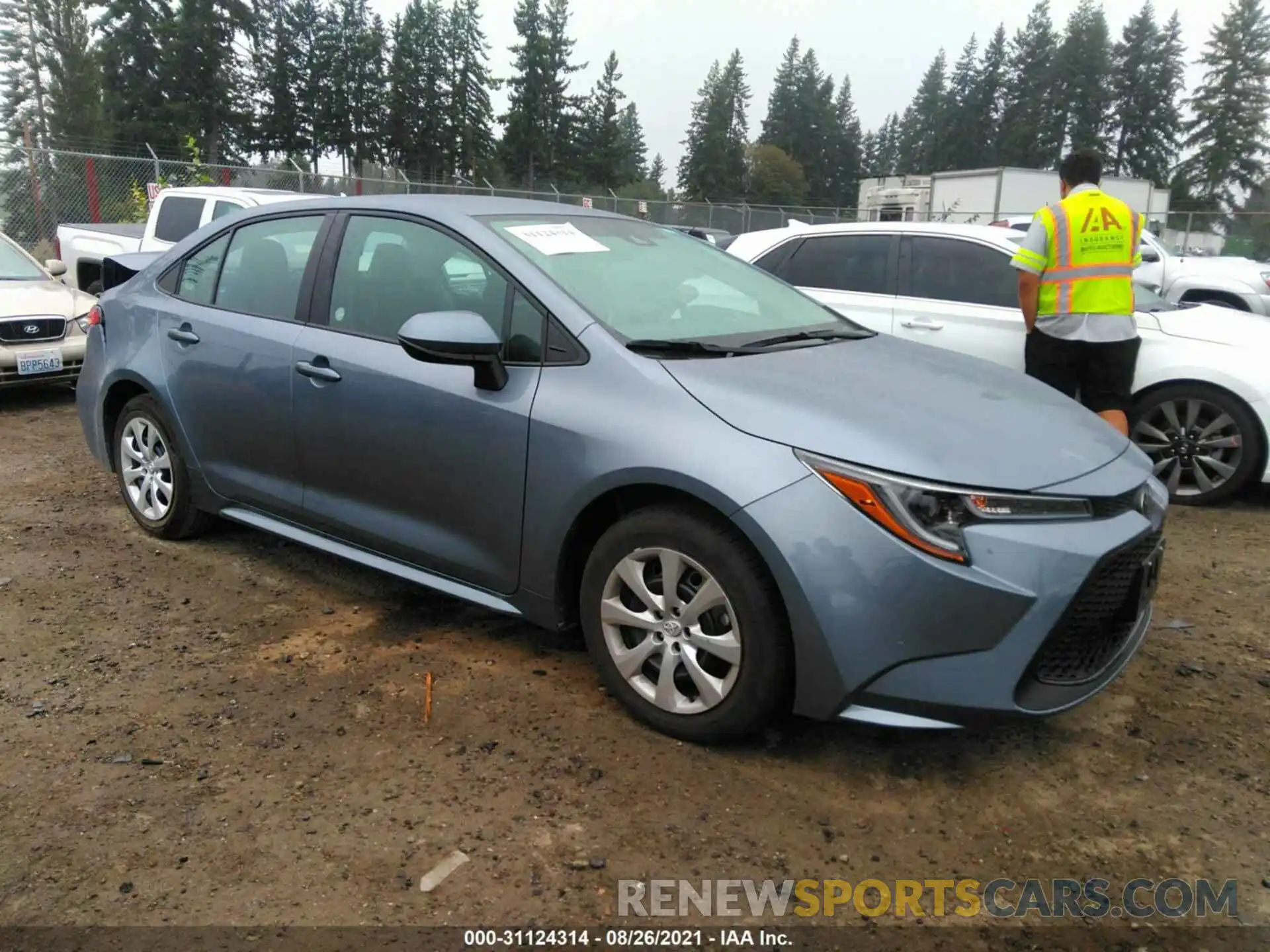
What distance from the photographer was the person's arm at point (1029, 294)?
4.97 m

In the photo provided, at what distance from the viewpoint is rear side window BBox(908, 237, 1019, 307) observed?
5.74 m

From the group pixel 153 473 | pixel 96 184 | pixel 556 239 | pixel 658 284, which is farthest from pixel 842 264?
pixel 96 184

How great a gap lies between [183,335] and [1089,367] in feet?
14.3

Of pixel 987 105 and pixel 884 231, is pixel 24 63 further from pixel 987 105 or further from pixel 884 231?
pixel 987 105

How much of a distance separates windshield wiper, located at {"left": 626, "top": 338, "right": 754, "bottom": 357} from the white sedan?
2.95m

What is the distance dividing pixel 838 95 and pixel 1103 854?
377 feet

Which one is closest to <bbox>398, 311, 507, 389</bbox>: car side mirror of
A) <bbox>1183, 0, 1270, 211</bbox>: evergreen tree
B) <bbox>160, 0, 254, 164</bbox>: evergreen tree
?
<bbox>160, 0, 254, 164</bbox>: evergreen tree

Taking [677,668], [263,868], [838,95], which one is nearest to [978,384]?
[677,668]

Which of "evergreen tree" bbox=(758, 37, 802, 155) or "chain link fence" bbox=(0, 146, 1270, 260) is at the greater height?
"evergreen tree" bbox=(758, 37, 802, 155)

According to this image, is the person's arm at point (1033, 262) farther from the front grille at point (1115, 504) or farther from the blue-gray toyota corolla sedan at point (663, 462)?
the front grille at point (1115, 504)

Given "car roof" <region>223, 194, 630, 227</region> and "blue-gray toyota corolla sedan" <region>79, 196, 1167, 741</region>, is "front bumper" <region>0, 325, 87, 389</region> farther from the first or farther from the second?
"car roof" <region>223, 194, 630, 227</region>

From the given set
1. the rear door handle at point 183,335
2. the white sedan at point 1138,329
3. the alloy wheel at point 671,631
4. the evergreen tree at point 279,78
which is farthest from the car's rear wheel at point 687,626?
the evergreen tree at point 279,78

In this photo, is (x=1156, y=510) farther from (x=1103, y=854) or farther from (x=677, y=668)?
(x=677, y=668)

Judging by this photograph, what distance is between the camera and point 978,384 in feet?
10.4
